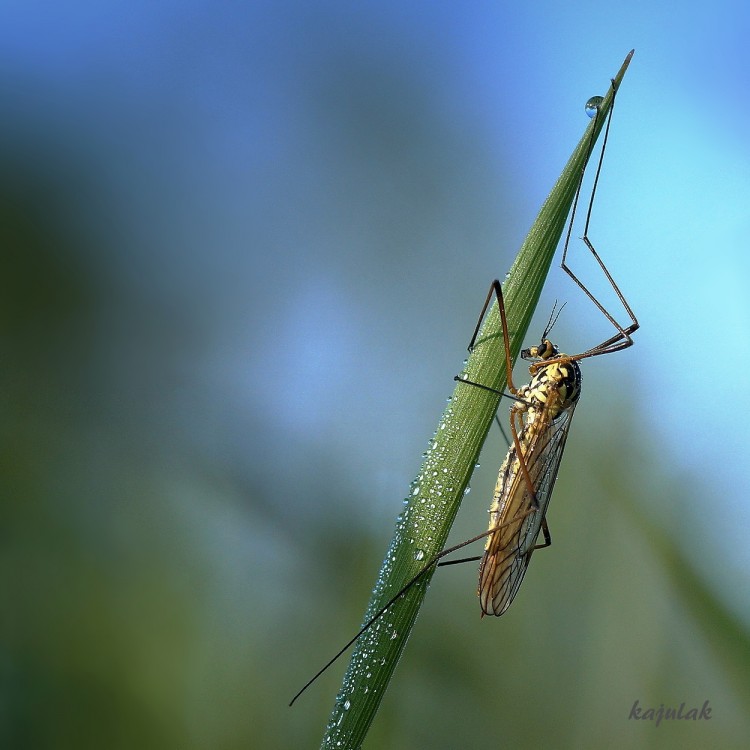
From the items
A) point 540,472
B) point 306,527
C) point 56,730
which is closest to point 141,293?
point 306,527

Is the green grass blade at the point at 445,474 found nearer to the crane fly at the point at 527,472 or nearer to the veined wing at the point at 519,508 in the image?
the crane fly at the point at 527,472

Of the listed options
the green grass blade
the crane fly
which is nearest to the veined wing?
the crane fly

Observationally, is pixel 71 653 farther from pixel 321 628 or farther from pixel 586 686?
pixel 586 686

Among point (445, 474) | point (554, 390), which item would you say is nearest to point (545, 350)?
point (554, 390)

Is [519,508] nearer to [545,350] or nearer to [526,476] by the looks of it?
[526,476]

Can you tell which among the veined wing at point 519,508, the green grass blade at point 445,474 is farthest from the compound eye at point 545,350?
the green grass blade at point 445,474

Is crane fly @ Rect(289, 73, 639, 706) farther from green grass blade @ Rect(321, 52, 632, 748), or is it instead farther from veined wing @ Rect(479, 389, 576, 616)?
green grass blade @ Rect(321, 52, 632, 748)
